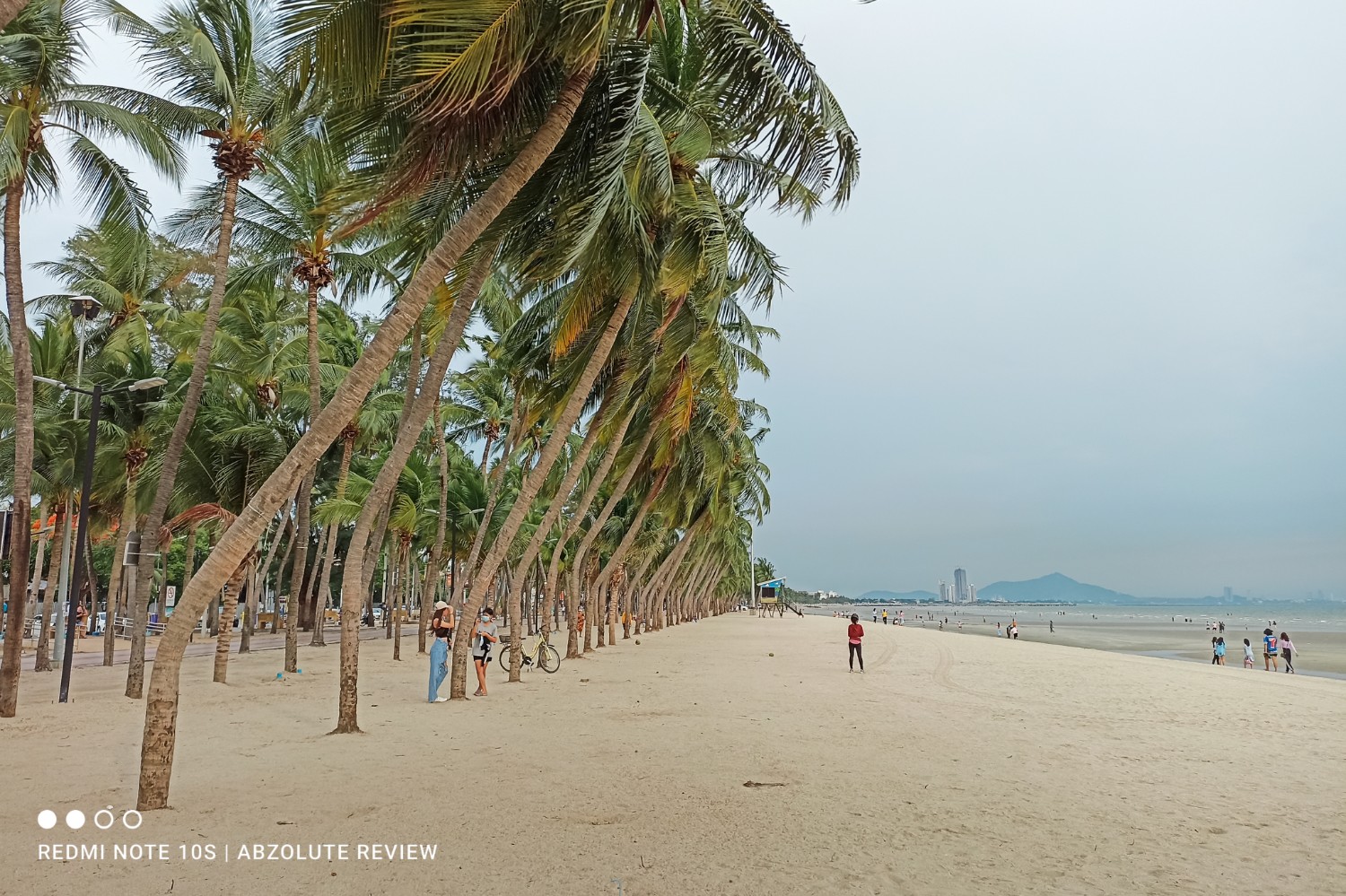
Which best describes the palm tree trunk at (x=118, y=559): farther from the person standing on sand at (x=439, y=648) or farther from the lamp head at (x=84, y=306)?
the person standing on sand at (x=439, y=648)

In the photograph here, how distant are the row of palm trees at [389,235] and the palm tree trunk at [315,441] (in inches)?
1.0

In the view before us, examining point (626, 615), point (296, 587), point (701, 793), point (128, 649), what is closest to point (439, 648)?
point (701, 793)

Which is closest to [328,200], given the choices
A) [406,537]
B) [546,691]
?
[546,691]

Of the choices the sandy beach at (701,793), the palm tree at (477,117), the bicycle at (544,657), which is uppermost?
the palm tree at (477,117)

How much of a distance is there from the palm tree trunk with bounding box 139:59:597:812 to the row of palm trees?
2 centimetres

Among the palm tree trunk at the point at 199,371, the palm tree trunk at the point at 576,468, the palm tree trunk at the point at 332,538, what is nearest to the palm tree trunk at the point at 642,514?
the palm tree trunk at the point at 576,468

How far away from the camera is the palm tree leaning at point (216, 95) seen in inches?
463

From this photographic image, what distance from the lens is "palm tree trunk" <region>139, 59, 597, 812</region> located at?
596 centimetres

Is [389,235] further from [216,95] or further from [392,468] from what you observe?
[392,468]

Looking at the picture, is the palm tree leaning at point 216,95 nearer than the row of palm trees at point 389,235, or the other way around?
the row of palm trees at point 389,235

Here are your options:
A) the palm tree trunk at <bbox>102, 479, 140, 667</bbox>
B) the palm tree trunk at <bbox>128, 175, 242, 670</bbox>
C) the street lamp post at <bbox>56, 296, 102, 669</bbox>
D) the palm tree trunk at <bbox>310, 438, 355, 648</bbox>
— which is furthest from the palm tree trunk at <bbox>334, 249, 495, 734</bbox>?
the palm tree trunk at <bbox>102, 479, 140, 667</bbox>

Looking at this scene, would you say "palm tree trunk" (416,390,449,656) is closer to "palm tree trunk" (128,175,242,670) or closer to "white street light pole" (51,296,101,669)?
"white street light pole" (51,296,101,669)

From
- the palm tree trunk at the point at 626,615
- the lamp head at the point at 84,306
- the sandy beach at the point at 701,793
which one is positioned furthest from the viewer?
the palm tree trunk at the point at 626,615

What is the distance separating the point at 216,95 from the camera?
40.4 ft
